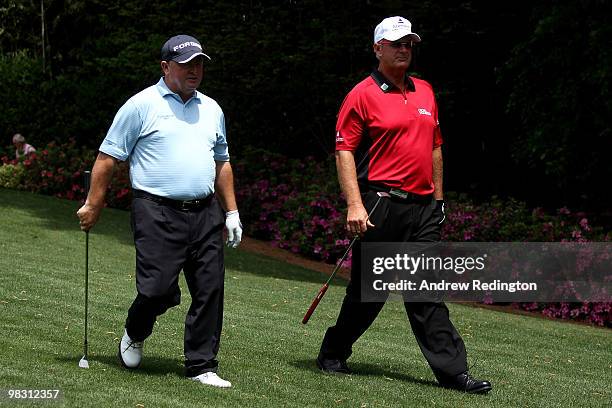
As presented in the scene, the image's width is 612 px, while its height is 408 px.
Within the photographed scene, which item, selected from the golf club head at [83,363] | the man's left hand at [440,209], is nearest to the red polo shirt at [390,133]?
the man's left hand at [440,209]

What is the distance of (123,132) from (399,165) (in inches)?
65.6

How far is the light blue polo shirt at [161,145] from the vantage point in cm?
629

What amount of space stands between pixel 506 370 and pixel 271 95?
14.2 meters

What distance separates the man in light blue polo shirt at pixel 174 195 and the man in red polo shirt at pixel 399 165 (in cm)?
88

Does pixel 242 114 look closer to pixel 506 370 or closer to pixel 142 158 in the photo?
pixel 506 370

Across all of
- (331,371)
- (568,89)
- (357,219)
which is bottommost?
(331,371)

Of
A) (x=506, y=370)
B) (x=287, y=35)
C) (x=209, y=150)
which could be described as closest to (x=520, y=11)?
(x=287, y=35)

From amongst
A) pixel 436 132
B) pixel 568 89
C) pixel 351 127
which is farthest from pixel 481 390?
pixel 568 89

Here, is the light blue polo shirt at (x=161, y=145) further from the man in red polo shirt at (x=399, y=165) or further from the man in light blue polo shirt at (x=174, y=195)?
the man in red polo shirt at (x=399, y=165)

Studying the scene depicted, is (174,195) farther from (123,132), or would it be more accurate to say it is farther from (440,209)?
(440,209)

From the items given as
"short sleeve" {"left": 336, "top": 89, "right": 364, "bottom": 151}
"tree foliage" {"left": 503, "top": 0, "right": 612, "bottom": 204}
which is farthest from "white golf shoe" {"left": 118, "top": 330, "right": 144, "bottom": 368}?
"tree foliage" {"left": 503, "top": 0, "right": 612, "bottom": 204}

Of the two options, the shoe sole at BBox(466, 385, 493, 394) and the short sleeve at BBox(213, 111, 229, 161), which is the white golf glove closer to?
the short sleeve at BBox(213, 111, 229, 161)

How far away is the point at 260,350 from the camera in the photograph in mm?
8094

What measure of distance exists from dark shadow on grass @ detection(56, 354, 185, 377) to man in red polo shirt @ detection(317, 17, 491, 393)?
1.23 metres
